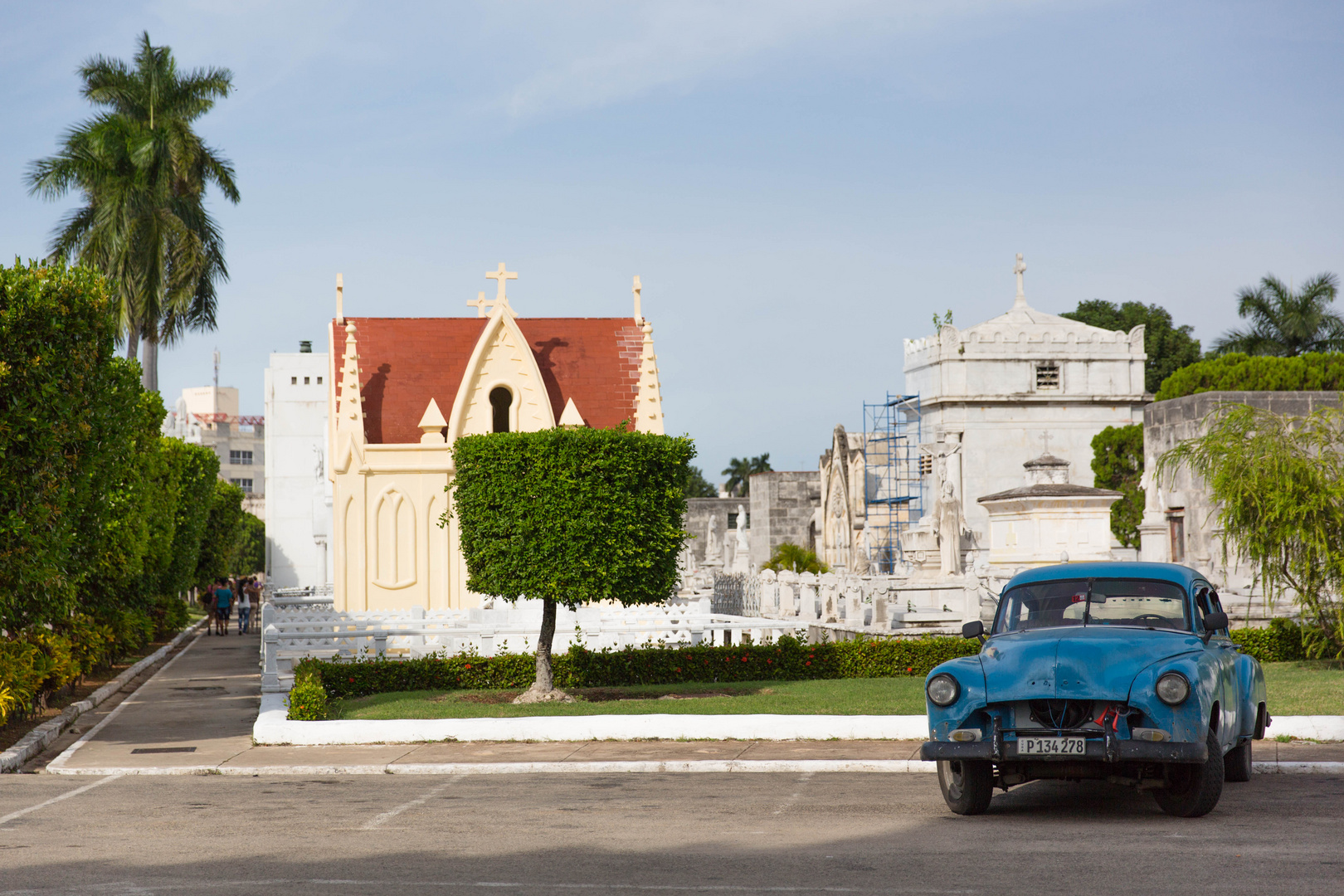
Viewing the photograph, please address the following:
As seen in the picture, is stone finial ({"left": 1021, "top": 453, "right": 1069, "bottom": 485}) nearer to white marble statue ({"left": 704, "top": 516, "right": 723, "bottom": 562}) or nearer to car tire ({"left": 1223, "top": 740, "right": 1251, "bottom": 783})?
car tire ({"left": 1223, "top": 740, "right": 1251, "bottom": 783})

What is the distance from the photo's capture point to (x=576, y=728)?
13.5 metres

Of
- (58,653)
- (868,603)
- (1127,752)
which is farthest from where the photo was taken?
(868,603)

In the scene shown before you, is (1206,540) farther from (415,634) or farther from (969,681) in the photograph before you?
(969,681)

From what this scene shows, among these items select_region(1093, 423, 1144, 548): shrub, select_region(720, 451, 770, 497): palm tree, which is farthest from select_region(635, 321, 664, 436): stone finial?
select_region(720, 451, 770, 497): palm tree

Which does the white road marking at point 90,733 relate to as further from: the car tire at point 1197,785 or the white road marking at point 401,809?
the car tire at point 1197,785

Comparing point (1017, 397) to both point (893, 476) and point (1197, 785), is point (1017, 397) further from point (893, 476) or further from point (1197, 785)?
point (1197, 785)

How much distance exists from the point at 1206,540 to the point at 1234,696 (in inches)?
721

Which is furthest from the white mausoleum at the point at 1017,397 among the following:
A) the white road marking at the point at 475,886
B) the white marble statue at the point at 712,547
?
the white road marking at the point at 475,886

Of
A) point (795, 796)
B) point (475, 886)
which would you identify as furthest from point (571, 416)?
point (475, 886)

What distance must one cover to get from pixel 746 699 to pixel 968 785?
7.63 m

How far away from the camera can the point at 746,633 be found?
22.0 meters

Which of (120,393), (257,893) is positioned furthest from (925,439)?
(257,893)

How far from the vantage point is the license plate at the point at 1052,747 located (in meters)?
7.90

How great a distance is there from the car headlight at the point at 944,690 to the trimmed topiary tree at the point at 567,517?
25.4 ft
